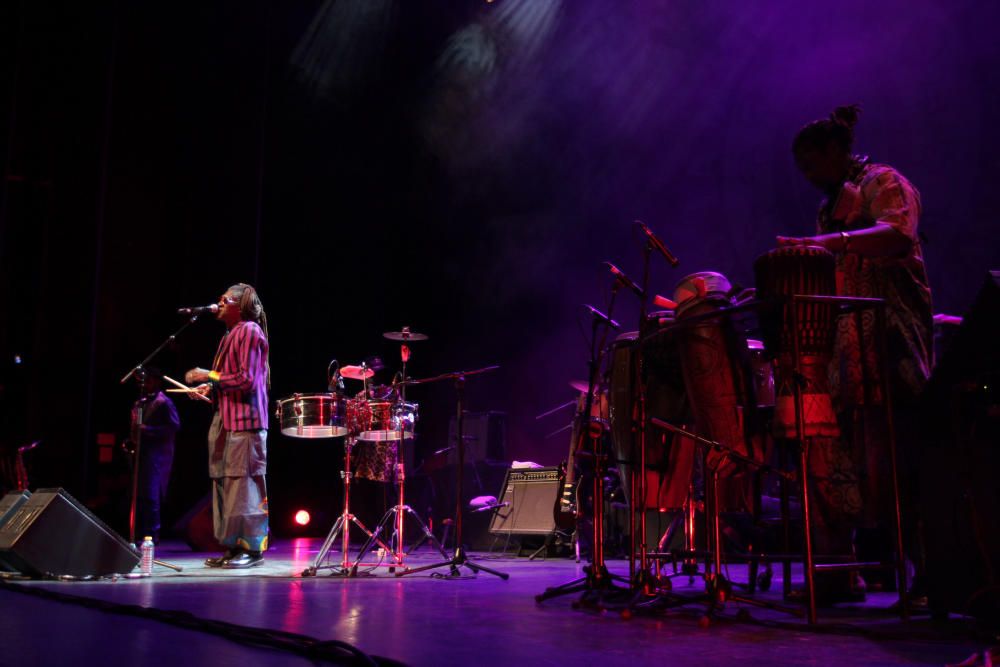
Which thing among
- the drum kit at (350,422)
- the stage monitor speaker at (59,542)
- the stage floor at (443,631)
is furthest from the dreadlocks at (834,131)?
the stage monitor speaker at (59,542)

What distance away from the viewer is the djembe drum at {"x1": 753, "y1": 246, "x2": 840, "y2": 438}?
110 inches

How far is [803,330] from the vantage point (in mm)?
2814

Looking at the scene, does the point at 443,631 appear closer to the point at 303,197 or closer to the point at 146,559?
the point at 146,559

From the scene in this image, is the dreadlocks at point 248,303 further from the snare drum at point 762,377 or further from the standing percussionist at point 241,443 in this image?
the snare drum at point 762,377

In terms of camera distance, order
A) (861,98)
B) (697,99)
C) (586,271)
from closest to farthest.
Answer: (861,98) → (697,99) → (586,271)

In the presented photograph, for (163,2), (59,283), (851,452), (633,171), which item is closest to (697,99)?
(633,171)

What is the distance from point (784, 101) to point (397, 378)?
4.25 m

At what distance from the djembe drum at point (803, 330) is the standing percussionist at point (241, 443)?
3.84 metres

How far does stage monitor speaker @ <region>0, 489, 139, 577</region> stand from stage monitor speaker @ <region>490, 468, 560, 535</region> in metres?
3.94

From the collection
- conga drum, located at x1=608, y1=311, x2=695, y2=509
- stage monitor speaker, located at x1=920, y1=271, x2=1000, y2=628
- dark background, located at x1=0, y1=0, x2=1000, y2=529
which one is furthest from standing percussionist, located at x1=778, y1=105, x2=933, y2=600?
dark background, located at x1=0, y1=0, x2=1000, y2=529

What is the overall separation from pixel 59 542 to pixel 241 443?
4.23 feet

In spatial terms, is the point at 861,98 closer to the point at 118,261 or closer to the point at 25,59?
the point at 118,261

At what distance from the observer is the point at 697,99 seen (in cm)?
812

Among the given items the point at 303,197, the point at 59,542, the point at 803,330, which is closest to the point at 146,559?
the point at 59,542
